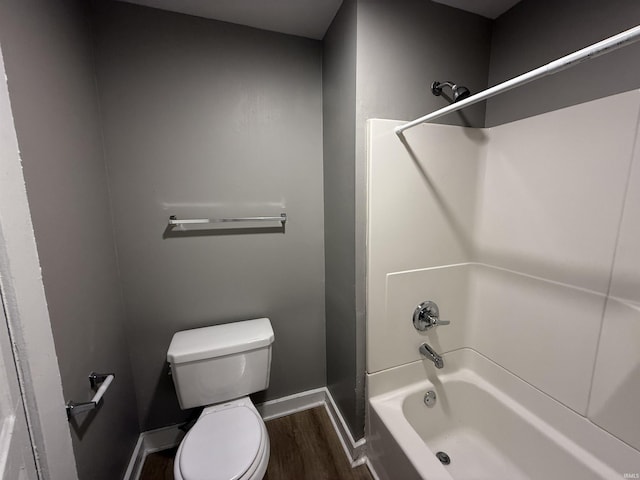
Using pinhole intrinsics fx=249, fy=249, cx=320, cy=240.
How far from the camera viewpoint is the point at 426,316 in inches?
55.0

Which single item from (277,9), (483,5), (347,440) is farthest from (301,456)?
(483,5)

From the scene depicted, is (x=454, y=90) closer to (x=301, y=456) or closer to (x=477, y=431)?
(x=477, y=431)

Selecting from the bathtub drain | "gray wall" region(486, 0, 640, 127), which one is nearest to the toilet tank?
the bathtub drain

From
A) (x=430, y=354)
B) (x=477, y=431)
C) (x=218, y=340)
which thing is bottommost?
(x=477, y=431)

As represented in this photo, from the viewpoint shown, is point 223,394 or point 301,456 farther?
point 301,456

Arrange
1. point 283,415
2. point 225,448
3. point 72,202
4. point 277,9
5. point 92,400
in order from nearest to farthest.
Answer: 1. point 92,400
2. point 72,202
3. point 225,448
4. point 277,9
5. point 283,415

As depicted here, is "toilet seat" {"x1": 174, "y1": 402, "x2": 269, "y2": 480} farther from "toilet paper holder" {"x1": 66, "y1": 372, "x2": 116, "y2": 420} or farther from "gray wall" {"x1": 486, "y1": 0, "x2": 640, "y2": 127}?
"gray wall" {"x1": 486, "y1": 0, "x2": 640, "y2": 127}

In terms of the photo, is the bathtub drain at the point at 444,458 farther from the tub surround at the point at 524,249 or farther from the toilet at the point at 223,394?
the toilet at the point at 223,394

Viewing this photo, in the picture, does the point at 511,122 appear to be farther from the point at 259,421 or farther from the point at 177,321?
the point at 177,321

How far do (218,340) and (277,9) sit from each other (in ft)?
5.64

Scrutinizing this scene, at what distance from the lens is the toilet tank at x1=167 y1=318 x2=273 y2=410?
1255 mm

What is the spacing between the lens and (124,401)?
1289mm

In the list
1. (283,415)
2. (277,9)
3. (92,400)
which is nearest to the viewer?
(92,400)

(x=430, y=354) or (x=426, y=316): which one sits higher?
(x=426, y=316)
